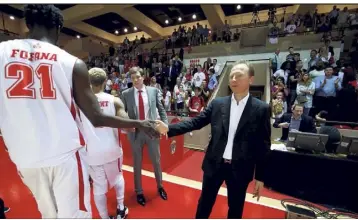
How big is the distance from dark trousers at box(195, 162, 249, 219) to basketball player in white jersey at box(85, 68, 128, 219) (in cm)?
101

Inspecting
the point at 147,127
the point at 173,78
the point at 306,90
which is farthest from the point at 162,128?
the point at 173,78

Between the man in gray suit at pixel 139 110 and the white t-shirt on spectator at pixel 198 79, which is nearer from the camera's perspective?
the man in gray suit at pixel 139 110

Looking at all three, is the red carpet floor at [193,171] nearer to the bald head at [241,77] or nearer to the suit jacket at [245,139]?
the suit jacket at [245,139]

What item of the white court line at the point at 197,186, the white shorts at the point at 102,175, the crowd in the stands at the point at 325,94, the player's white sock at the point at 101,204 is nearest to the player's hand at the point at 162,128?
the white shorts at the point at 102,175

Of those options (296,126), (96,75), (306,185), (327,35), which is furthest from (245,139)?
(327,35)

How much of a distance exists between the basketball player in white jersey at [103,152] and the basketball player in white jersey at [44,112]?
907 millimetres

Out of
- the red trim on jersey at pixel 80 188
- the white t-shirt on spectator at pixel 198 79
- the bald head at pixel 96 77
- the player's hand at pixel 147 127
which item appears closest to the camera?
the red trim on jersey at pixel 80 188

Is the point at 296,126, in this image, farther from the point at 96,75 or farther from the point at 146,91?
the point at 96,75

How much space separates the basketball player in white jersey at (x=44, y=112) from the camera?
45.2 inches

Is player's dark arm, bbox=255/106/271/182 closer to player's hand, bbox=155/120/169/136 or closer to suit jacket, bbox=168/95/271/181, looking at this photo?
suit jacket, bbox=168/95/271/181

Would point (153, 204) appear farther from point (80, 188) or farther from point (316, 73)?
point (316, 73)

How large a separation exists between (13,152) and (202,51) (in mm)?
13218

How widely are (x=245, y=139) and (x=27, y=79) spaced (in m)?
1.58

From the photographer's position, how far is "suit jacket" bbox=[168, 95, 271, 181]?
5.98ft
